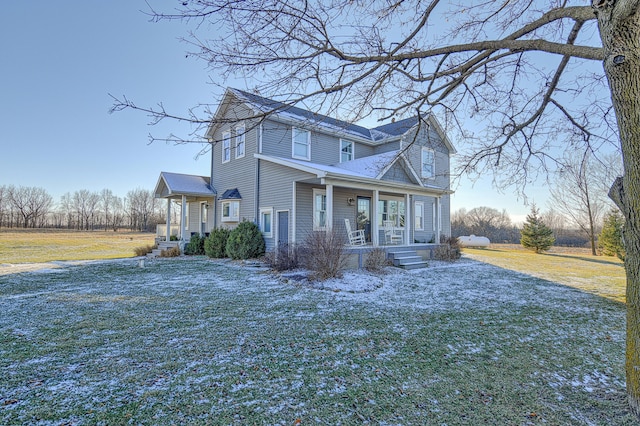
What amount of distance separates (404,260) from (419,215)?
7.35m

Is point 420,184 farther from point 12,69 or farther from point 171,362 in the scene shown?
point 12,69

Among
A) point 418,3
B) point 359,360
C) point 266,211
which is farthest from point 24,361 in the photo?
point 266,211

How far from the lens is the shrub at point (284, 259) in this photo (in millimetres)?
9672

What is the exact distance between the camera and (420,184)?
44.5 feet

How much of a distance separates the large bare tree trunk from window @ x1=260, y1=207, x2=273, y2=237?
36.7 feet

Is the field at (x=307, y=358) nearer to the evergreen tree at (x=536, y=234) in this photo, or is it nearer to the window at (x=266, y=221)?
the window at (x=266, y=221)

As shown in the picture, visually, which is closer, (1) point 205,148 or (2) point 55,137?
(1) point 205,148

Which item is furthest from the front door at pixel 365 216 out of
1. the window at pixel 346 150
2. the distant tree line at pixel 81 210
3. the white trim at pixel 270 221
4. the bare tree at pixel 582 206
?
the distant tree line at pixel 81 210

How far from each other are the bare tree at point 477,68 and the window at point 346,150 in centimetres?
947

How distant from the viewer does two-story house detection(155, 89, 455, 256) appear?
11.6m

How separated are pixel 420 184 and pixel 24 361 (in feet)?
43.2

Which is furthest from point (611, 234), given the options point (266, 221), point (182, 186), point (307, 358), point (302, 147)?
point (182, 186)

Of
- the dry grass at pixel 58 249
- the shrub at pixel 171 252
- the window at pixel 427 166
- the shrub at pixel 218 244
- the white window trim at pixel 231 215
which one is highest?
the window at pixel 427 166

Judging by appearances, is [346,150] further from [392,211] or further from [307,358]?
[307,358]
